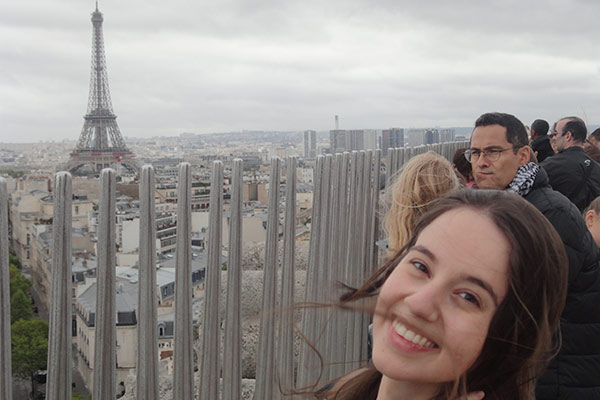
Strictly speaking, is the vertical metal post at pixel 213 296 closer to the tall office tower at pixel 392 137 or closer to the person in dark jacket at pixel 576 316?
the person in dark jacket at pixel 576 316

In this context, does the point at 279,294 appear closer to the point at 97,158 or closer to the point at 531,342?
the point at 531,342

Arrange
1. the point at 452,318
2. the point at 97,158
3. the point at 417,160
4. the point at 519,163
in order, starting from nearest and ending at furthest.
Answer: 1. the point at 452,318
2. the point at 417,160
3. the point at 519,163
4. the point at 97,158

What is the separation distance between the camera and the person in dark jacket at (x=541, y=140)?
728cm

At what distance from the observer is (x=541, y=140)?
23.8ft

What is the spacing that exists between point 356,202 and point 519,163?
1100 mm

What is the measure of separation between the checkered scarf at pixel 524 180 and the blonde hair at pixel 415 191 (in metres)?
0.36

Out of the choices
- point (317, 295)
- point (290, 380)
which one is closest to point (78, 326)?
point (290, 380)

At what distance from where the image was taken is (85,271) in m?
3.05

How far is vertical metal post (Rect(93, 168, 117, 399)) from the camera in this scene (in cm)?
213

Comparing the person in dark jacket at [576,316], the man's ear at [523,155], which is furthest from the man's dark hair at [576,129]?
the person in dark jacket at [576,316]

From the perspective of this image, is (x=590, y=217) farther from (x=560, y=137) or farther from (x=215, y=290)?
(x=215, y=290)

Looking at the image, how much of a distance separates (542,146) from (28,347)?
2976 cm

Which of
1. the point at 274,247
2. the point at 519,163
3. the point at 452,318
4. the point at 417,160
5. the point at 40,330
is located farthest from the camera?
the point at 40,330

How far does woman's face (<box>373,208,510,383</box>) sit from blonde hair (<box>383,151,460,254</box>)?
128cm
